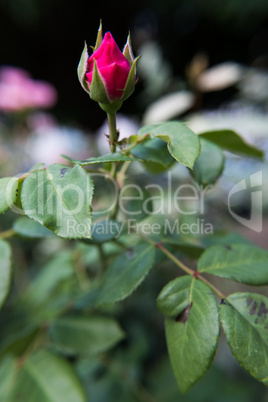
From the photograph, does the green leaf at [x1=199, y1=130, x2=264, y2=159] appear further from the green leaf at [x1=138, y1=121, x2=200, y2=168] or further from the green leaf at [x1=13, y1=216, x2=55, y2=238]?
the green leaf at [x1=13, y1=216, x2=55, y2=238]

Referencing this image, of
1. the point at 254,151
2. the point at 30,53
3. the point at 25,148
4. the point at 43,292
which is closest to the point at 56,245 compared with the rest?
the point at 25,148

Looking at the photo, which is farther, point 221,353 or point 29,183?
point 221,353

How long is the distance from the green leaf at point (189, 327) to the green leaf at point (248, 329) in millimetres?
11

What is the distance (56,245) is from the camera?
52.6 inches

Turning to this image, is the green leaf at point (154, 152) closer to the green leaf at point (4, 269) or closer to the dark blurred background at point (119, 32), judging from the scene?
the green leaf at point (4, 269)

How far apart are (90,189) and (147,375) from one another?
Answer: 0.64 m

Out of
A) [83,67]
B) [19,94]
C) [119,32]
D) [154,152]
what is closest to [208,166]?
[154,152]

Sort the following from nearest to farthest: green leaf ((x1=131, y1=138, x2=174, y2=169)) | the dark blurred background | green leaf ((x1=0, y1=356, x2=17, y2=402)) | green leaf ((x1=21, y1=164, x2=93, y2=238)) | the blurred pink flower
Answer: green leaf ((x1=21, y1=164, x2=93, y2=238)), green leaf ((x1=131, y1=138, x2=174, y2=169)), green leaf ((x1=0, y1=356, x2=17, y2=402)), the blurred pink flower, the dark blurred background

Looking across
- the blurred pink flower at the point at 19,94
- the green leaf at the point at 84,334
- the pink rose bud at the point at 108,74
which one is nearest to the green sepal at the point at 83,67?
the pink rose bud at the point at 108,74

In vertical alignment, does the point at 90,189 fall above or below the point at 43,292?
above

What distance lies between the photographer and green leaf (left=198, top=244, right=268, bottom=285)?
0.33 m

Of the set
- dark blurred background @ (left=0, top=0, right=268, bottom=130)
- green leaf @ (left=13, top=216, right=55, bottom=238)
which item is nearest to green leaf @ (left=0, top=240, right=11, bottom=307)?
green leaf @ (left=13, top=216, right=55, bottom=238)

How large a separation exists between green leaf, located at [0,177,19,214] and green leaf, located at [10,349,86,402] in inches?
11.0

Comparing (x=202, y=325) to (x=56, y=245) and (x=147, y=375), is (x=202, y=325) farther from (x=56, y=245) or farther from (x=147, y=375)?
(x=56, y=245)
